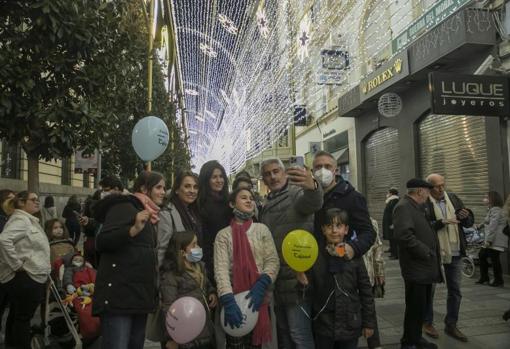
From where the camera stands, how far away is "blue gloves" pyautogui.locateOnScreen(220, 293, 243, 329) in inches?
116

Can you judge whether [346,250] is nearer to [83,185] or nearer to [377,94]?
[377,94]

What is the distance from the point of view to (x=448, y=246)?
202 inches

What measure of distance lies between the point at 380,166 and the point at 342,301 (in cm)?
1349

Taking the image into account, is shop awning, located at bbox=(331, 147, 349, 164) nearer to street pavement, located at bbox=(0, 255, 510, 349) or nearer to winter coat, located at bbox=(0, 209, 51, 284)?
street pavement, located at bbox=(0, 255, 510, 349)

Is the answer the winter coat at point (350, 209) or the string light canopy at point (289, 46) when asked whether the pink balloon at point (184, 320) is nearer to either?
the winter coat at point (350, 209)

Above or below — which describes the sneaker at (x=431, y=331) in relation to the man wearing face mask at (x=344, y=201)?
below

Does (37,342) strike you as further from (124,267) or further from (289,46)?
(289,46)

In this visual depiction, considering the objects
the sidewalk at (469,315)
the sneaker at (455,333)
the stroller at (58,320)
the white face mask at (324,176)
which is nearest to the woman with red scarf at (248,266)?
the white face mask at (324,176)

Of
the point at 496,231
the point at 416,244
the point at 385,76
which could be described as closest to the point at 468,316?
the point at 416,244

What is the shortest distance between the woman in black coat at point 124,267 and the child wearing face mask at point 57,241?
2.27 metres

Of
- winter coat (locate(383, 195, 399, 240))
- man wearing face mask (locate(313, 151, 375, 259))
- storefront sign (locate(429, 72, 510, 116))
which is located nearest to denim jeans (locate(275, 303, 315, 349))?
man wearing face mask (locate(313, 151, 375, 259))

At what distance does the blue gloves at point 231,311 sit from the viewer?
2.94 m

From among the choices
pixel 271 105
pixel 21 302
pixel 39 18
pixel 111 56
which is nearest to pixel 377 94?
pixel 271 105

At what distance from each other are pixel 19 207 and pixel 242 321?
10.0ft
